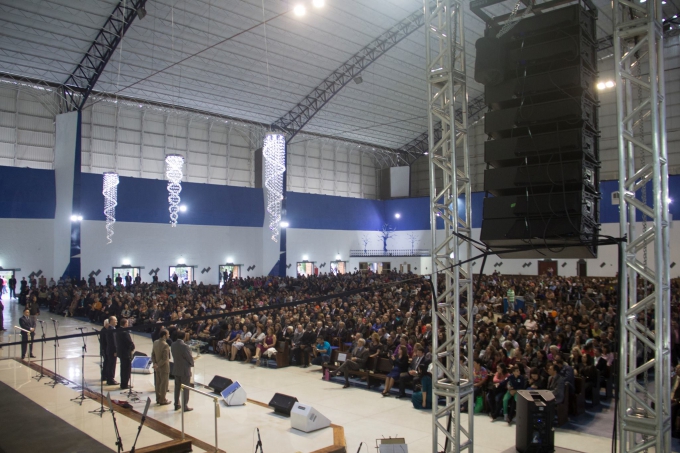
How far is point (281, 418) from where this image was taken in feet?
24.6

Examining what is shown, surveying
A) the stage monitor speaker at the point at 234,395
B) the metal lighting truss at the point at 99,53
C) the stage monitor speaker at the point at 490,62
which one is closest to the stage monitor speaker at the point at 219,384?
the stage monitor speaker at the point at 234,395

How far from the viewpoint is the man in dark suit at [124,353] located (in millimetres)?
8523

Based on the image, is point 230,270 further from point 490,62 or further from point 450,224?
point 490,62

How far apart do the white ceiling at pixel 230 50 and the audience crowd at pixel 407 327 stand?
947 cm

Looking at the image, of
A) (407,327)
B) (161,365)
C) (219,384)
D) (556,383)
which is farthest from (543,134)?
(407,327)

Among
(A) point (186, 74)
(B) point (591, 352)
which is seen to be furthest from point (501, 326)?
(A) point (186, 74)

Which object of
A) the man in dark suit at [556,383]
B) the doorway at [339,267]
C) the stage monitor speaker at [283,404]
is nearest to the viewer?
the man in dark suit at [556,383]

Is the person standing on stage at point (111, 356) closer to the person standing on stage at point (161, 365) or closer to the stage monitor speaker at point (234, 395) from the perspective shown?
the person standing on stage at point (161, 365)

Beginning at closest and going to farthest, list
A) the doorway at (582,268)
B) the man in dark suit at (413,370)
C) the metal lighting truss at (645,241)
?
the metal lighting truss at (645,241) → the man in dark suit at (413,370) → the doorway at (582,268)

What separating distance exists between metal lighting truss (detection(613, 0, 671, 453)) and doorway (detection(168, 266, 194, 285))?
26.2m

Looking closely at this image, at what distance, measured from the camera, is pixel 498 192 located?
462 cm

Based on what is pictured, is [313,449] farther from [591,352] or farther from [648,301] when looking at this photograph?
[591,352]

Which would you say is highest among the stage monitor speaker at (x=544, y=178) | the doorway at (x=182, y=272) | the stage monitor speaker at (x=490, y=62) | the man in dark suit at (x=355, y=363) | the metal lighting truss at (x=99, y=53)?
the metal lighting truss at (x=99, y=53)

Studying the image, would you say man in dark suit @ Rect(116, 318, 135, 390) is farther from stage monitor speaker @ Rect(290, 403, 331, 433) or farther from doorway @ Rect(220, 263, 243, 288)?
doorway @ Rect(220, 263, 243, 288)
